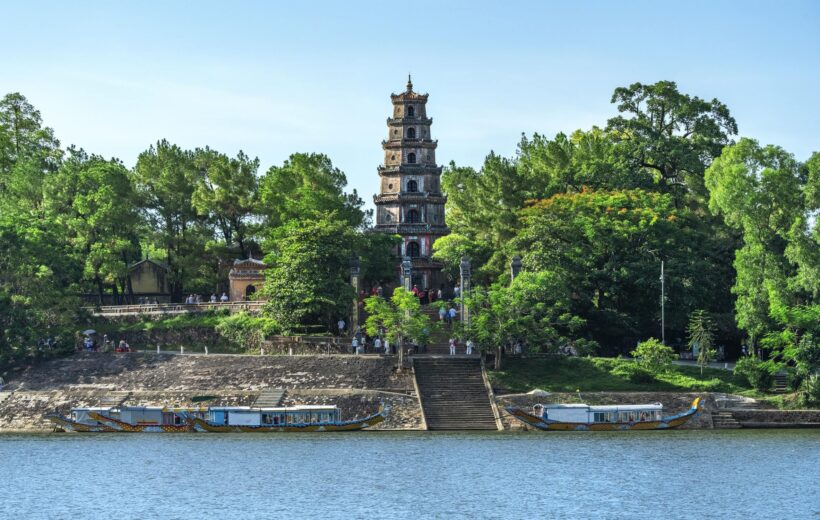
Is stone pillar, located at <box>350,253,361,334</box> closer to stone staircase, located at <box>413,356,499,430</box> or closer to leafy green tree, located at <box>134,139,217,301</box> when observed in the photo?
stone staircase, located at <box>413,356,499,430</box>

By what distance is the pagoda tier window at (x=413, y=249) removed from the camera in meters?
97.8

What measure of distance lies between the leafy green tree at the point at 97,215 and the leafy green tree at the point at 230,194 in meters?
4.82

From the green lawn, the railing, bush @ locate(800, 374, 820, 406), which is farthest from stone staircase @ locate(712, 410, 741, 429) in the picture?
the railing

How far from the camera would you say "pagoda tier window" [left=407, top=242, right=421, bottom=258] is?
97.8 metres

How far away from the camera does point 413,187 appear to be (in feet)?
320

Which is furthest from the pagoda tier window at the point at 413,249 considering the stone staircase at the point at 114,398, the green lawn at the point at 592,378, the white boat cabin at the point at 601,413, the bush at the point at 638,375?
the white boat cabin at the point at 601,413

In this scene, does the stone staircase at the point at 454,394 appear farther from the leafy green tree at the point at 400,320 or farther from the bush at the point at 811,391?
the bush at the point at 811,391

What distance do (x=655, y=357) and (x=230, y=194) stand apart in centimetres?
3452

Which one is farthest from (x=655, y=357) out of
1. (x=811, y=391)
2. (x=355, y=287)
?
(x=355, y=287)

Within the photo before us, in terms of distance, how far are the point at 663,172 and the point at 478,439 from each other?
3674 centimetres

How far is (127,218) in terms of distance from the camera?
9519 cm

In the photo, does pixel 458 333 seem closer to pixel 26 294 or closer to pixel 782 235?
pixel 782 235

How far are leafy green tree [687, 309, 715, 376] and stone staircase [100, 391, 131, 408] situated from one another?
29.8 m

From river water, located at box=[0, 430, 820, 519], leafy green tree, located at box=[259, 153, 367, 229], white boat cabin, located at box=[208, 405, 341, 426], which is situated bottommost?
river water, located at box=[0, 430, 820, 519]
